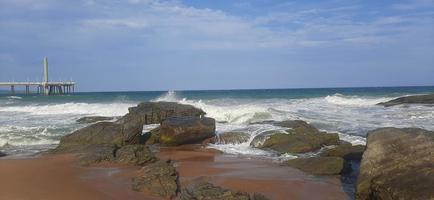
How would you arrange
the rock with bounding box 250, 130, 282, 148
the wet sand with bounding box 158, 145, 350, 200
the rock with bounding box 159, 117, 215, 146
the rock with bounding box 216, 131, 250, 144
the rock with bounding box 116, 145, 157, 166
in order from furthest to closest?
the rock with bounding box 216, 131, 250, 144
the rock with bounding box 159, 117, 215, 146
the rock with bounding box 250, 130, 282, 148
the rock with bounding box 116, 145, 157, 166
the wet sand with bounding box 158, 145, 350, 200

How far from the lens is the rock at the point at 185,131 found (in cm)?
1362

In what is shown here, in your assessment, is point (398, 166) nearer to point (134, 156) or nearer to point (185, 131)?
point (134, 156)

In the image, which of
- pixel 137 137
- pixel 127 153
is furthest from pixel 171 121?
pixel 127 153

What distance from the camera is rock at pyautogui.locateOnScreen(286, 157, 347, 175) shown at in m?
9.15

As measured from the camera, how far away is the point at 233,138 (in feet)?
45.5

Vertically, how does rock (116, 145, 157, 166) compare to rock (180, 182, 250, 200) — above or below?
below

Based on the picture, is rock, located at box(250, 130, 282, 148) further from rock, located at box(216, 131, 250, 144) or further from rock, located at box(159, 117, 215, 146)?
rock, located at box(159, 117, 215, 146)

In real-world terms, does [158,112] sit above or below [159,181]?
above

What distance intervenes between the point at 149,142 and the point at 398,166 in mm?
9308

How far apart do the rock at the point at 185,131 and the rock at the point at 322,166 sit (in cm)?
458

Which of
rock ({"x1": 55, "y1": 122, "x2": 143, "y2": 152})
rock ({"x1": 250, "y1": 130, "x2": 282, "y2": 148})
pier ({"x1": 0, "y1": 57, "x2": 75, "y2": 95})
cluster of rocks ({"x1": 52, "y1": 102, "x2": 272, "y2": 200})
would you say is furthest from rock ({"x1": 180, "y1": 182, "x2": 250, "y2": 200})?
pier ({"x1": 0, "y1": 57, "x2": 75, "y2": 95})

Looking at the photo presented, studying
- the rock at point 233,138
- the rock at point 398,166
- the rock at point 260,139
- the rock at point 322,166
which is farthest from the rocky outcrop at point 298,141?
the rock at point 398,166

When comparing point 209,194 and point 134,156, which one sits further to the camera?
point 134,156

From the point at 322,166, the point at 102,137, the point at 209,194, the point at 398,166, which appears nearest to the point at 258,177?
the point at 322,166
